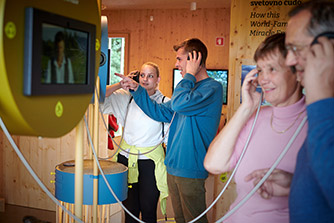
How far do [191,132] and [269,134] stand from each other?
1.14 meters

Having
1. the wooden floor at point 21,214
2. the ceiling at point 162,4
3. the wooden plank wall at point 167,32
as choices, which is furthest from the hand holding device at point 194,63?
the wooden plank wall at point 167,32

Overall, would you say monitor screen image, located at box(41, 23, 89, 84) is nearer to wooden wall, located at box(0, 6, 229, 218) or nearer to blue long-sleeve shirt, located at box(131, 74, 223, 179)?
blue long-sleeve shirt, located at box(131, 74, 223, 179)

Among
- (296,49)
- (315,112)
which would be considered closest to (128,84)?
(296,49)

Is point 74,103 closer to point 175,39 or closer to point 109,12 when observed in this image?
point 175,39

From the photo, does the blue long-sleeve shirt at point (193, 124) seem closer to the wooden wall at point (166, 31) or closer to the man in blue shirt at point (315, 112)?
the man in blue shirt at point (315, 112)

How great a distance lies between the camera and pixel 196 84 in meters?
2.58

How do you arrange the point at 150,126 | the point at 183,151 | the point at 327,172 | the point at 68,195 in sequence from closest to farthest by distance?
the point at 327,172, the point at 68,195, the point at 183,151, the point at 150,126

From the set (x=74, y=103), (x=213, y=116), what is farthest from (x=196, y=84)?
(x=74, y=103)

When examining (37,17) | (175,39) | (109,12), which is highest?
(109,12)

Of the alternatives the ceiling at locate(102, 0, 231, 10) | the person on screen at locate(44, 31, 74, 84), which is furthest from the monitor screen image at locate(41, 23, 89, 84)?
the ceiling at locate(102, 0, 231, 10)

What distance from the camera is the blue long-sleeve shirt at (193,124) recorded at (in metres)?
2.40

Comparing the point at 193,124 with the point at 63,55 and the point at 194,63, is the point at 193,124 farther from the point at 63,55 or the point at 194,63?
the point at 63,55

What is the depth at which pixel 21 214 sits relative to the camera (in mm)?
3914

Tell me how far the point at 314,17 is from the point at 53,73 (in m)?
0.72
